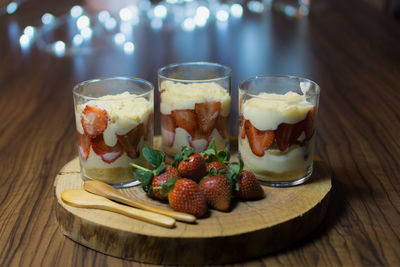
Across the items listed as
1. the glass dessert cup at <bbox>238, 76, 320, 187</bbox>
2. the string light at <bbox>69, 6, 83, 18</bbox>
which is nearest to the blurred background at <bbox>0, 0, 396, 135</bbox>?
the string light at <bbox>69, 6, 83, 18</bbox>

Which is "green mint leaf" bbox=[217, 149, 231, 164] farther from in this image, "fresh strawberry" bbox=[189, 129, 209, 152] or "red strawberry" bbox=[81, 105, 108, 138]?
"red strawberry" bbox=[81, 105, 108, 138]

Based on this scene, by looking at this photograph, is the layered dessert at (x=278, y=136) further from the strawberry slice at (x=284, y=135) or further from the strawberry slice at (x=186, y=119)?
the strawberry slice at (x=186, y=119)

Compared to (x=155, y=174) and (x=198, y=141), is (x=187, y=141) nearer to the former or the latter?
(x=198, y=141)

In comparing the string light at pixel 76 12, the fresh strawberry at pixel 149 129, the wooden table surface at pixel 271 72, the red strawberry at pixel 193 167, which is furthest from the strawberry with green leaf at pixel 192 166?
the string light at pixel 76 12

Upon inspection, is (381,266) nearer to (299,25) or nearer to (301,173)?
(301,173)

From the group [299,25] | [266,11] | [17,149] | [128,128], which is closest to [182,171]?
[128,128]

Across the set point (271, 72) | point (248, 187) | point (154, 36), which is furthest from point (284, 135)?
point (154, 36)

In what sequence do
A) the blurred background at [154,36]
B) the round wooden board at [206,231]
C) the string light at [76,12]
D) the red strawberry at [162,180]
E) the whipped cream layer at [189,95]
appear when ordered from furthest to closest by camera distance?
1. the string light at [76,12]
2. the blurred background at [154,36]
3. the whipped cream layer at [189,95]
4. the red strawberry at [162,180]
5. the round wooden board at [206,231]
